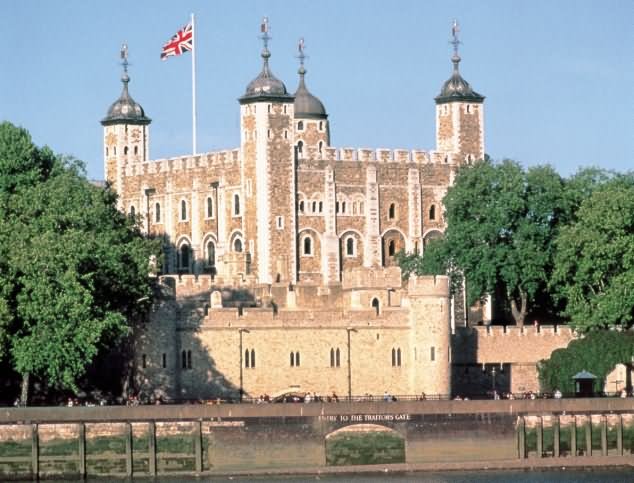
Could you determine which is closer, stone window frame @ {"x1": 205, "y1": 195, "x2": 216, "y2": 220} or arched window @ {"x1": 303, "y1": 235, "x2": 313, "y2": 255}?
arched window @ {"x1": 303, "y1": 235, "x2": 313, "y2": 255}

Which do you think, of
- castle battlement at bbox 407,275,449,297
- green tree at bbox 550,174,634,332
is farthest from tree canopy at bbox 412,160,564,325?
castle battlement at bbox 407,275,449,297

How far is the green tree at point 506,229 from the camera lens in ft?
363

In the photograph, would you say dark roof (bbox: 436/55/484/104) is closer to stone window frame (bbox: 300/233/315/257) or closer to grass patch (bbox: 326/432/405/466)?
stone window frame (bbox: 300/233/315/257)

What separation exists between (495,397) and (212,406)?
10.5 m

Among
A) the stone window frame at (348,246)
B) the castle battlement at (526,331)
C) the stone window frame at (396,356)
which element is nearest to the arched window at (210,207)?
the stone window frame at (348,246)

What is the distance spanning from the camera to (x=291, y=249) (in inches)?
4756

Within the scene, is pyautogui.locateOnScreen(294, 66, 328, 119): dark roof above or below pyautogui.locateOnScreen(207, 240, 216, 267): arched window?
above

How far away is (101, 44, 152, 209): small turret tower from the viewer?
129375 millimetres

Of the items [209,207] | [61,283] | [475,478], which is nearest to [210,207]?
[209,207]

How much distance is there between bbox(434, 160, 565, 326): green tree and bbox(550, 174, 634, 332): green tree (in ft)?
9.21

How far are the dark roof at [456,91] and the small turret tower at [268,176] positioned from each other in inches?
373

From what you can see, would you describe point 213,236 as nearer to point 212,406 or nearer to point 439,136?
point 439,136

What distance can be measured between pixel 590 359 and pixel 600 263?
5.84 m

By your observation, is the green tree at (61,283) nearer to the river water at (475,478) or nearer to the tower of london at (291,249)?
the tower of london at (291,249)
